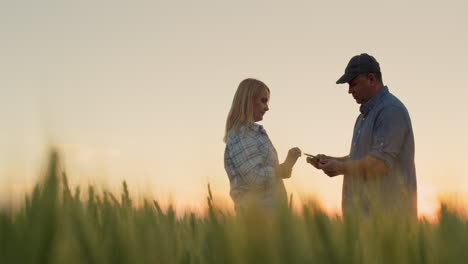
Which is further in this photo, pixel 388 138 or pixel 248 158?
pixel 248 158

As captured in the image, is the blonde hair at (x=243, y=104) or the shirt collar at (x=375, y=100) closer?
the shirt collar at (x=375, y=100)

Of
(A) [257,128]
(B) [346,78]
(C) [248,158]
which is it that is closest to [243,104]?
(A) [257,128]

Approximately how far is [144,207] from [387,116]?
3777 mm

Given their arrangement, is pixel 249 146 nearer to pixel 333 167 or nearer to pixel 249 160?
pixel 249 160

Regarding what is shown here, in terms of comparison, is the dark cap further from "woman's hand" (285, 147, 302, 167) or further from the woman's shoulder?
the woman's shoulder

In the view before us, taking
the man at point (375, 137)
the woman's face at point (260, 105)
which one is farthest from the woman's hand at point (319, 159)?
the woman's face at point (260, 105)

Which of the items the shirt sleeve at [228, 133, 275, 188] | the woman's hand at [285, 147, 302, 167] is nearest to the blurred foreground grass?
the shirt sleeve at [228, 133, 275, 188]

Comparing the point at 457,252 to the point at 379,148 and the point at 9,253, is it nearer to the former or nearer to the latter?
the point at 9,253

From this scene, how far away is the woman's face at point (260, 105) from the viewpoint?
517 cm

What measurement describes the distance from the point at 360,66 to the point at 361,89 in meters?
0.21

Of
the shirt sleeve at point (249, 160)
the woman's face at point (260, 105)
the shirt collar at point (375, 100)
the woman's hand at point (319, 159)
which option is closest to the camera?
the shirt sleeve at point (249, 160)

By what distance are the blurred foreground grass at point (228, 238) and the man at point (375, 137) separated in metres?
3.17

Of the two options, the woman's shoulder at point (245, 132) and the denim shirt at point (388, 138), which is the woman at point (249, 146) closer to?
the woman's shoulder at point (245, 132)

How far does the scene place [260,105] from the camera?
17.0 ft
